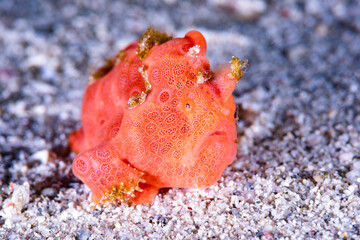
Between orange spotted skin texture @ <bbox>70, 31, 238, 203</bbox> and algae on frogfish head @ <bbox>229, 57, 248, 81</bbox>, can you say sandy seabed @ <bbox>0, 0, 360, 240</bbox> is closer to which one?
orange spotted skin texture @ <bbox>70, 31, 238, 203</bbox>

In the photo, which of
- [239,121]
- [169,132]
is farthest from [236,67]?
[239,121]

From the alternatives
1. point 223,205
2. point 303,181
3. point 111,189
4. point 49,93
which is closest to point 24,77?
point 49,93

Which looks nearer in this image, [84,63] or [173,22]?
[84,63]

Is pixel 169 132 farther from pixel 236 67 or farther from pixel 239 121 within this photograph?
pixel 239 121

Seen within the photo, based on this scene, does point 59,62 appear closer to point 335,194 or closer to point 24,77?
point 24,77

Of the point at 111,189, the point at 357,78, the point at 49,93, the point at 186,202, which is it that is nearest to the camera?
the point at 111,189

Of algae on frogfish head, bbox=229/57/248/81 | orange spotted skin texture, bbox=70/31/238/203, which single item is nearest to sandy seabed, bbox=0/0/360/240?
orange spotted skin texture, bbox=70/31/238/203
